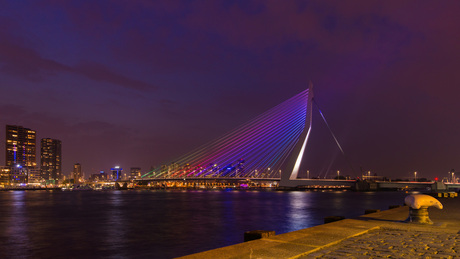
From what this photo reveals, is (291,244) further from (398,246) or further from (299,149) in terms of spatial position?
(299,149)

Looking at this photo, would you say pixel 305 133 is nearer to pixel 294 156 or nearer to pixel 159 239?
pixel 294 156

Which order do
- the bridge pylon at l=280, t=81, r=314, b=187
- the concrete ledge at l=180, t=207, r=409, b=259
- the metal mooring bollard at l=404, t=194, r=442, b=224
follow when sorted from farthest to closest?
the bridge pylon at l=280, t=81, r=314, b=187 < the metal mooring bollard at l=404, t=194, r=442, b=224 < the concrete ledge at l=180, t=207, r=409, b=259

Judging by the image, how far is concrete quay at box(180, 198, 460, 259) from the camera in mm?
7707

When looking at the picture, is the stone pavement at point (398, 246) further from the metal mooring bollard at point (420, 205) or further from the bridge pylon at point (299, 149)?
the bridge pylon at point (299, 149)

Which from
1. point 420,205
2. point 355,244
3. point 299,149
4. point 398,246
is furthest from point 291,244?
point 299,149

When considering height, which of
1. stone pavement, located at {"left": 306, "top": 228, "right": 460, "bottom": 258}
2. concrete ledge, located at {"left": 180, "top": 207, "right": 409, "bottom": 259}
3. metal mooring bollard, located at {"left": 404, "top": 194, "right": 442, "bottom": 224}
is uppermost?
metal mooring bollard, located at {"left": 404, "top": 194, "right": 442, "bottom": 224}

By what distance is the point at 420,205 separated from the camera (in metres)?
12.3

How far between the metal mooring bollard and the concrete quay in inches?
30.1

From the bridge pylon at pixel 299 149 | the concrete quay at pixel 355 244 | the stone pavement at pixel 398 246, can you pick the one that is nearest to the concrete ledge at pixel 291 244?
the concrete quay at pixel 355 244

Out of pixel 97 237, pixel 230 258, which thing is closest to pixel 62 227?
pixel 97 237

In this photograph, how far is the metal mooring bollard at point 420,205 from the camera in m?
12.2

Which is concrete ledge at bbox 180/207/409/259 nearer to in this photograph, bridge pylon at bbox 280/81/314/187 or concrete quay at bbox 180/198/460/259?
concrete quay at bbox 180/198/460/259

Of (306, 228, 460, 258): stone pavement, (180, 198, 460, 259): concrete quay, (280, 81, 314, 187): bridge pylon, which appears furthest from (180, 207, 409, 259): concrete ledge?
(280, 81, 314, 187): bridge pylon

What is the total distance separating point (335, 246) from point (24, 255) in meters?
14.4
